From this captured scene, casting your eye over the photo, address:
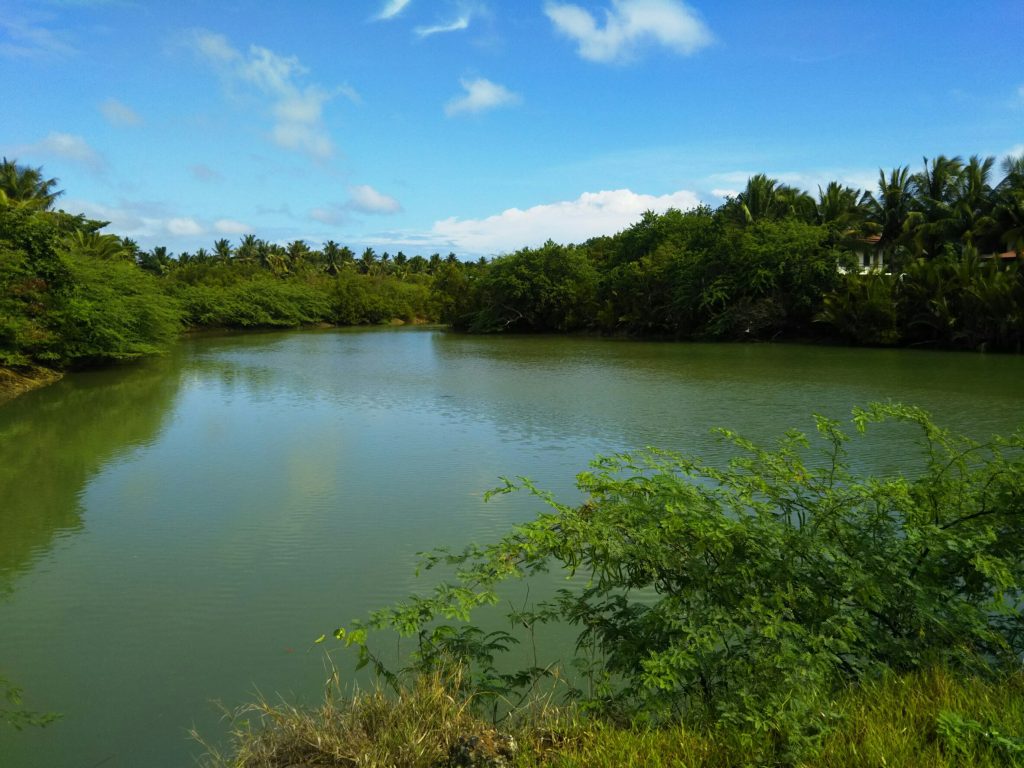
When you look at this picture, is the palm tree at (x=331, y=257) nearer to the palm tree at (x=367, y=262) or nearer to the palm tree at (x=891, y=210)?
the palm tree at (x=367, y=262)

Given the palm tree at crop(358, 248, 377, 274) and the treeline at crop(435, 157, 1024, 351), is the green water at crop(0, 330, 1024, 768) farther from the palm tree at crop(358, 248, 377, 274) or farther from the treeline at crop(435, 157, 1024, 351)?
the palm tree at crop(358, 248, 377, 274)

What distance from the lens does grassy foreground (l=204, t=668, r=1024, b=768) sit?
2.51m

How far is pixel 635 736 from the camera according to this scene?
2809 millimetres

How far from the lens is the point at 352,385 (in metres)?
20.7

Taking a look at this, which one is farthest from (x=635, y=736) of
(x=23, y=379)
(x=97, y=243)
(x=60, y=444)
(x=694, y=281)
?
(x=97, y=243)

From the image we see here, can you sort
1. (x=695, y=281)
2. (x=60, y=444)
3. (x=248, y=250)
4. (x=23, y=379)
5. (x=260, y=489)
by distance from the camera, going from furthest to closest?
(x=248, y=250) < (x=695, y=281) < (x=23, y=379) < (x=60, y=444) < (x=260, y=489)

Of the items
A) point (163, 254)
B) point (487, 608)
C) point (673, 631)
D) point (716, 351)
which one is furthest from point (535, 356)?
point (163, 254)

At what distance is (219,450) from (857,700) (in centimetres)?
1065

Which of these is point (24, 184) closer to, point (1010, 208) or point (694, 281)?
point (694, 281)

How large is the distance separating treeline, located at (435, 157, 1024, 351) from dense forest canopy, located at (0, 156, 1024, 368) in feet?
0.26

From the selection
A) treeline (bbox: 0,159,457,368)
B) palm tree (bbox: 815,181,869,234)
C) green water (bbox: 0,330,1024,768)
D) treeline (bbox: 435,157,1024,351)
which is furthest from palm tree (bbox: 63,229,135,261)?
palm tree (bbox: 815,181,869,234)

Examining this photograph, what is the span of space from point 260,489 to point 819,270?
96.3ft

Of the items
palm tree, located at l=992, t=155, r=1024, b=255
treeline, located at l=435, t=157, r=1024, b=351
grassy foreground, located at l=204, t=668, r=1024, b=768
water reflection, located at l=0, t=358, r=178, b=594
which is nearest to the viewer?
grassy foreground, located at l=204, t=668, r=1024, b=768

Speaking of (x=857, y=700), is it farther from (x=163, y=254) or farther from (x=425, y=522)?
(x=163, y=254)
